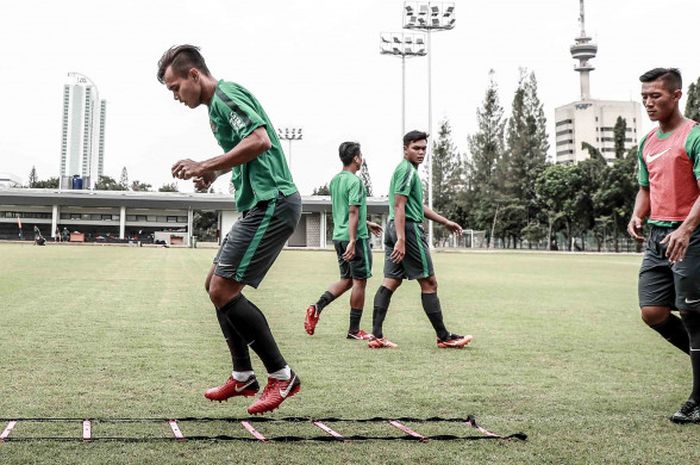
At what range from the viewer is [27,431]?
3.55m

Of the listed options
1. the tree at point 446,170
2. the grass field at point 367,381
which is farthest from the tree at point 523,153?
the grass field at point 367,381

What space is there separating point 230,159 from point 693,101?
209ft

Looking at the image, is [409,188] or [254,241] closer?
[254,241]

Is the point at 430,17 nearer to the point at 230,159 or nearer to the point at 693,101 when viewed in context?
the point at 693,101

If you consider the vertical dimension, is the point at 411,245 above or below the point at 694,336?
above

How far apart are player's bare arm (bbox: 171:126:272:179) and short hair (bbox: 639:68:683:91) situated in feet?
8.24

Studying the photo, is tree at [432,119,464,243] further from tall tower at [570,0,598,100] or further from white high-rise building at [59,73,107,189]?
tall tower at [570,0,598,100]

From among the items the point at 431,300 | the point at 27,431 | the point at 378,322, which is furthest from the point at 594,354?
the point at 27,431

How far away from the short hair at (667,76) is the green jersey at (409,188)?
2965 millimetres

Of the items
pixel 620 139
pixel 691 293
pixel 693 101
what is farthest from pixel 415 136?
pixel 620 139

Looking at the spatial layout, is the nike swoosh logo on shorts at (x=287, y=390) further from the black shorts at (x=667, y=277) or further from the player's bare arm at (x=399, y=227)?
the player's bare arm at (x=399, y=227)

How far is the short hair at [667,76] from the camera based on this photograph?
4.41 m

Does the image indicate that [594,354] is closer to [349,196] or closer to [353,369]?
[353,369]

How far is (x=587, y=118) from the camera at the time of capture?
14175 cm
